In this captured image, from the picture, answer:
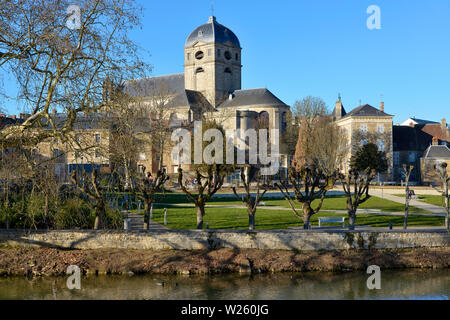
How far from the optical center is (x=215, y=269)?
15.0 metres

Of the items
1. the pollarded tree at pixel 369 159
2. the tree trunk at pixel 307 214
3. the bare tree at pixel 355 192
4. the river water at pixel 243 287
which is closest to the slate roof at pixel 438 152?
the pollarded tree at pixel 369 159

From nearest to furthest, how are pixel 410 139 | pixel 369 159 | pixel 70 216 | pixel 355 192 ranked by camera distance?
pixel 70 216, pixel 355 192, pixel 369 159, pixel 410 139

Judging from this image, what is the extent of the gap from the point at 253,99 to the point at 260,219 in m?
40.1

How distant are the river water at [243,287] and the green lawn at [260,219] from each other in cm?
428

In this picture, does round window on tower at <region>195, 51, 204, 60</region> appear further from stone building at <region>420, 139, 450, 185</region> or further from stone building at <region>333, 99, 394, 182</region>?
stone building at <region>420, 139, 450, 185</region>

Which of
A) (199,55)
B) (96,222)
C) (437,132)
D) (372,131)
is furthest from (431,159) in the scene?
(96,222)

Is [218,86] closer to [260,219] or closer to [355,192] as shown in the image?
[260,219]

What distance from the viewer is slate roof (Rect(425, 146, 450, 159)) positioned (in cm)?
5112

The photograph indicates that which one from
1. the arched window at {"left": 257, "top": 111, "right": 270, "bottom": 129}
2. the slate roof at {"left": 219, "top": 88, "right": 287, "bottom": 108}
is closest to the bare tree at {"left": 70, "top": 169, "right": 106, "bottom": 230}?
the arched window at {"left": 257, "top": 111, "right": 270, "bottom": 129}

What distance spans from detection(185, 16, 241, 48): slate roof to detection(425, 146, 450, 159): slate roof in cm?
2921

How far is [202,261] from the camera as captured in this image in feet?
49.9
